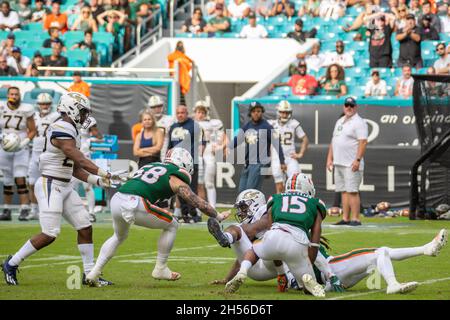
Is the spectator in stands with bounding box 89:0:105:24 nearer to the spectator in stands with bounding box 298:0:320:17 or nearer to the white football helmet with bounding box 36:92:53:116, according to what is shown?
the spectator in stands with bounding box 298:0:320:17

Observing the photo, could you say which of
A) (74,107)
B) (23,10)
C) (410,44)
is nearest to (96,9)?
(23,10)

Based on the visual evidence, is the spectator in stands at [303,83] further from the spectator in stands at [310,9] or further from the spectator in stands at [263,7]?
the spectator in stands at [263,7]

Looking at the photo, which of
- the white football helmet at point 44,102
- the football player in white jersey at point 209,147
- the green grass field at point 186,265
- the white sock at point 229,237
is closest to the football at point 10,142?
the white football helmet at point 44,102

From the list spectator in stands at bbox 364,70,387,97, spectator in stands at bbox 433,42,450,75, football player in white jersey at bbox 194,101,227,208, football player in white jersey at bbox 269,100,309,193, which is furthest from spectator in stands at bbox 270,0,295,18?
football player in white jersey at bbox 194,101,227,208

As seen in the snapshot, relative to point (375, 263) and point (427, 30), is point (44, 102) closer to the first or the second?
point (375, 263)

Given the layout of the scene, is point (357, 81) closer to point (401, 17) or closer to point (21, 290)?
point (401, 17)

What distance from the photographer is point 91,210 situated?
15602 millimetres

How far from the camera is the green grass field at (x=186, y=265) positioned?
8094 mm

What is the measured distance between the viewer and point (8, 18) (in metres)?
23.9

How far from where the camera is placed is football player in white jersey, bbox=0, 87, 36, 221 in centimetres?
1525

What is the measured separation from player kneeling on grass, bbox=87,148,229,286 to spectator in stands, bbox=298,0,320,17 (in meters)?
14.3

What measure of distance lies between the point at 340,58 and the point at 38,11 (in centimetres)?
789

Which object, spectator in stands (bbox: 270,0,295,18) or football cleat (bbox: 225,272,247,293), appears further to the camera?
spectator in stands (bbox: 270,0,295,18)

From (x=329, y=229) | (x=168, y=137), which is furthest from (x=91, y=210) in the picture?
(x=329, y=229)
